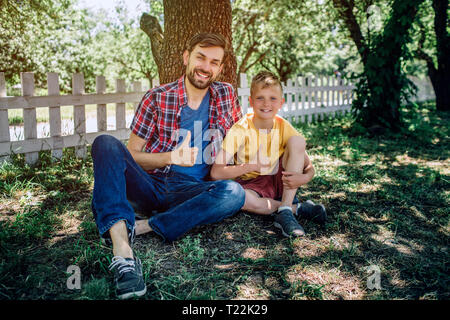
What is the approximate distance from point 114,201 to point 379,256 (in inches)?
71.7

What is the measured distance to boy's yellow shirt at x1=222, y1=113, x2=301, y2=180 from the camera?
2865mm

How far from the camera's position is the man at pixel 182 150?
251 cm

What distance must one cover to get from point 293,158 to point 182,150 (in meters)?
0.90

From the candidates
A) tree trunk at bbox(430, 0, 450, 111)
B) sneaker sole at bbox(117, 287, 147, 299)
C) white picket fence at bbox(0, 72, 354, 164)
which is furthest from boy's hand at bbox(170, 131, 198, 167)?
tree trunk at bbox(430, 0, 450, 111)

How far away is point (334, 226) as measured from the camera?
2889 mm

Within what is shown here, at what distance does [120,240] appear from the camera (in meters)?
2.08

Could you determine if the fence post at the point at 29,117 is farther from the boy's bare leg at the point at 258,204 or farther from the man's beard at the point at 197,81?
the boy's bare leg at the point at 258,204

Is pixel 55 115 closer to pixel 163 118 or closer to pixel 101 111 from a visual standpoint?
pixel 101 111

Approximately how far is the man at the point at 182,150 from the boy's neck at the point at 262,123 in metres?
0.21

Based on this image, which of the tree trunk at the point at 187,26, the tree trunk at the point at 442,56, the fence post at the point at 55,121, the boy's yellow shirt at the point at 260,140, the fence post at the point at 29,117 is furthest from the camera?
the tree trunk at the point at 442,56

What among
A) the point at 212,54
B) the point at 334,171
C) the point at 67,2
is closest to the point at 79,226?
the point at 212,54

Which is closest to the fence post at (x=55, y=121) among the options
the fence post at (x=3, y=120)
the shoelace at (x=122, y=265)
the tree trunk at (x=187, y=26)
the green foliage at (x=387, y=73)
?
the fence post at (x=3, y=120)

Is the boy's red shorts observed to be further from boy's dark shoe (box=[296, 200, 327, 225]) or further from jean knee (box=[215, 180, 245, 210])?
jean knee (box=[215, 180, 245, 210])
